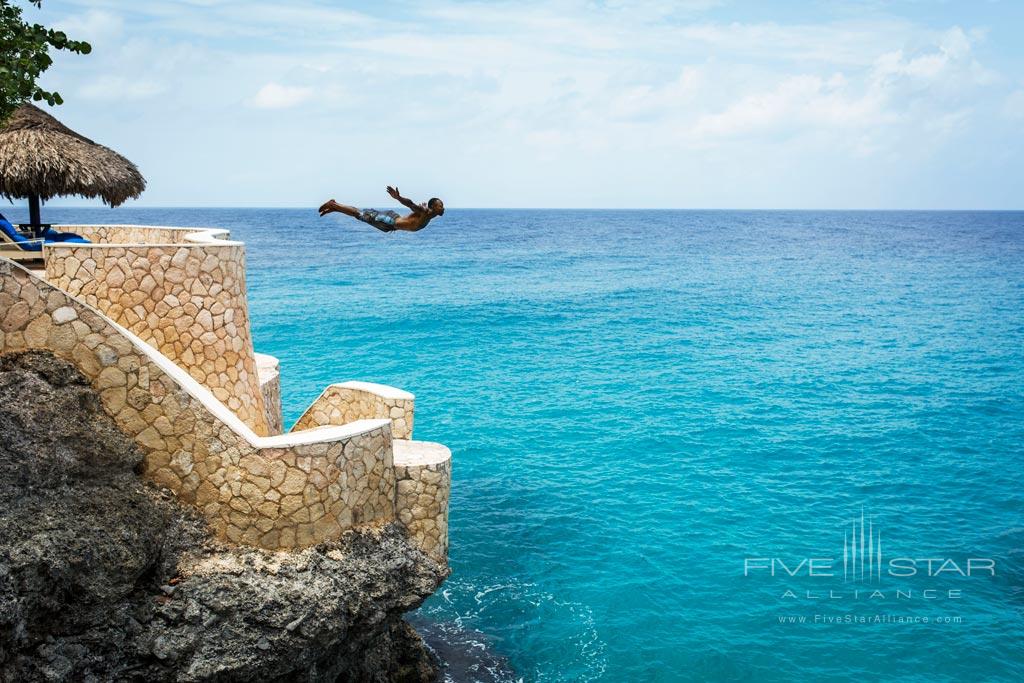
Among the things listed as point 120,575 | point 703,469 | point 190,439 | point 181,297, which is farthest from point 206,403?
point 703,469

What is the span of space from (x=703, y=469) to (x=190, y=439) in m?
13.8

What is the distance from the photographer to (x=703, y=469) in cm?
2036

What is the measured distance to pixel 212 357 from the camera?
37.1 feet

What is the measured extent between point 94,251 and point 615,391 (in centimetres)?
1858

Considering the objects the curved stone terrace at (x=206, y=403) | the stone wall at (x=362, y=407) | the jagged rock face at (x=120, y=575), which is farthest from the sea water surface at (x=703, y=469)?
the jagged rock face at (x=120, y=575)

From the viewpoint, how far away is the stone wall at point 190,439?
891cm

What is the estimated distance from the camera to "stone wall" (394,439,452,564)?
1071cm

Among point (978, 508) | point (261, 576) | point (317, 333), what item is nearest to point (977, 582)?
point (978, 508)

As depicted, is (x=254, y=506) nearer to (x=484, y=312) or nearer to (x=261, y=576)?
(x=261, y=576)

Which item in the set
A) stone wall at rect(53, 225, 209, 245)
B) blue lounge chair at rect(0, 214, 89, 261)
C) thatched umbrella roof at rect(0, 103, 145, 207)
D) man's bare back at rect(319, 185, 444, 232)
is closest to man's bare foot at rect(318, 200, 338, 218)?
man's bare back at rect(319, 185, 444, 232)

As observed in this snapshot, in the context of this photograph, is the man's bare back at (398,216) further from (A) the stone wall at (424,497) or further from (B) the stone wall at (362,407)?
(B) the stone wall at (362,407)

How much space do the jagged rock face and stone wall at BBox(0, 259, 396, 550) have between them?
0.16 m

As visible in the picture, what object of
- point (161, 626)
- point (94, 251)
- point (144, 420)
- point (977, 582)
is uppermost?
point (94, 251)

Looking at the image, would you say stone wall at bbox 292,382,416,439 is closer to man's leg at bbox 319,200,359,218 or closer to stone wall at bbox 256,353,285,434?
stone wall at bbox 256,353,285,434
